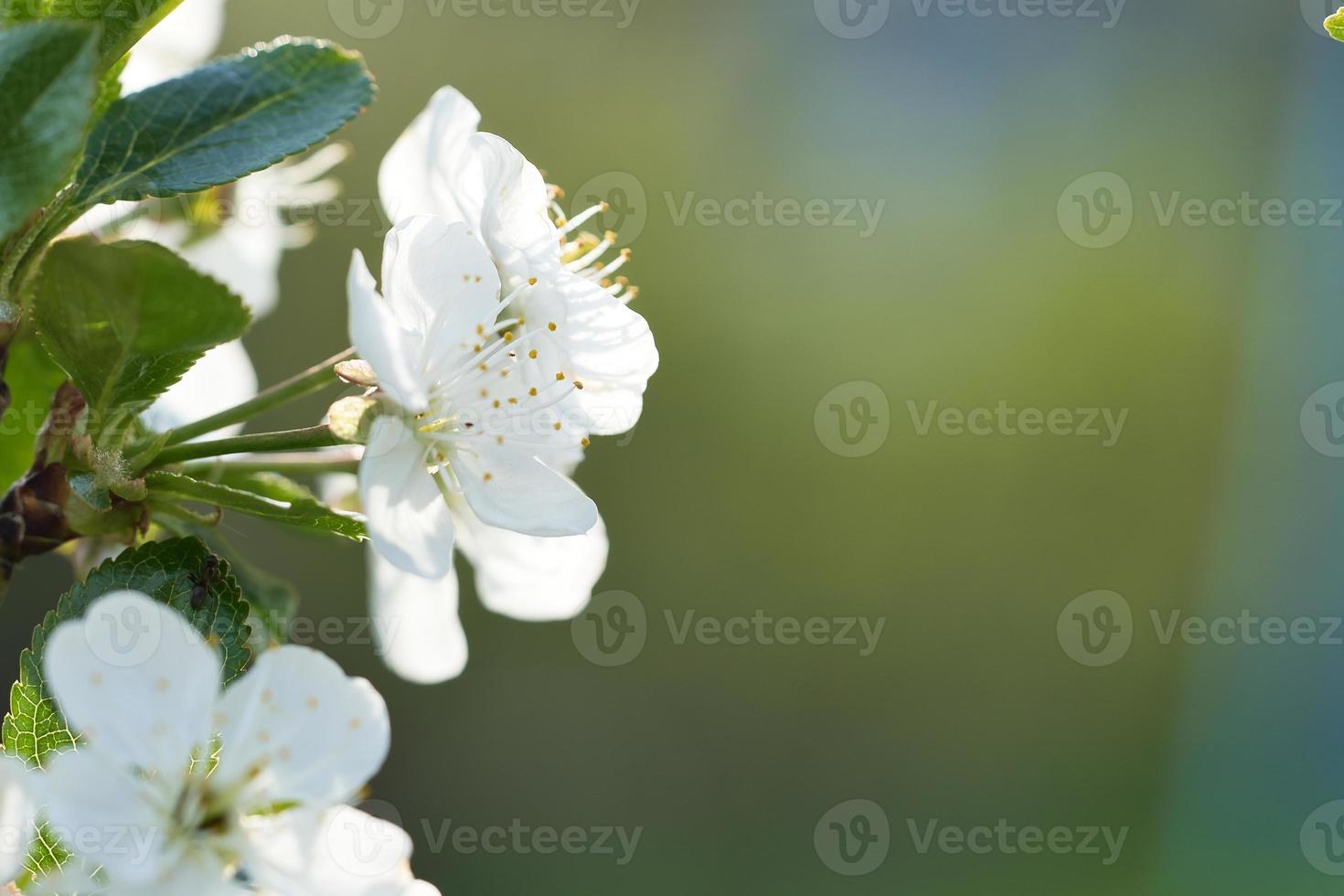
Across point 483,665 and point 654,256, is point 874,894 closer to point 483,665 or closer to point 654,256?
point 483,665

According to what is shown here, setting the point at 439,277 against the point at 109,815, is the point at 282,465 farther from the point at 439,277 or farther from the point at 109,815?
the point at 109,815

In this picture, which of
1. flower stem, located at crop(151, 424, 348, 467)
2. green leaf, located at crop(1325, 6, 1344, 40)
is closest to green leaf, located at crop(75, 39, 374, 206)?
flower stem, located at crop(151, 424, 348, 467)

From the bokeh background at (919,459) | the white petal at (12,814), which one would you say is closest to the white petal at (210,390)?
the white petal at (12,814)

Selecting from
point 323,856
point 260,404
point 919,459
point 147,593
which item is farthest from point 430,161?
point 919,459

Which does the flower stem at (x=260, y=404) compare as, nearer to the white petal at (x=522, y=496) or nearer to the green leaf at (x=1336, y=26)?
the white petal at (x=522, y=496)

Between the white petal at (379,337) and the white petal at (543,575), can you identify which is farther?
the white petal at (543,575)

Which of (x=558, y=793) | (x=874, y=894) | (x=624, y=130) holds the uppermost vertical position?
(x=624, y=130)

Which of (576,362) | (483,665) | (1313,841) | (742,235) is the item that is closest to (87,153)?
(576,362)
